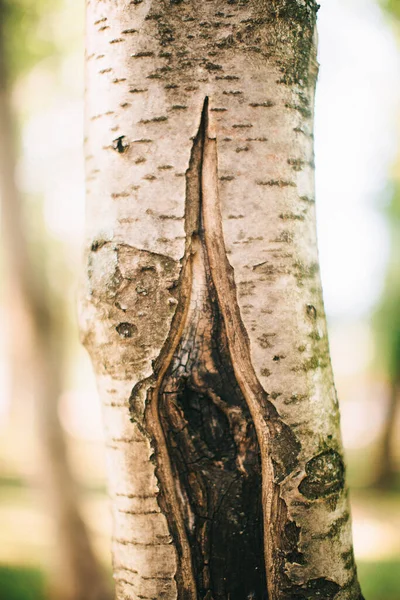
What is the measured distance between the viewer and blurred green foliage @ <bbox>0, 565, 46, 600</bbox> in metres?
5.59

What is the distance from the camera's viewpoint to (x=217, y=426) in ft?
3.64

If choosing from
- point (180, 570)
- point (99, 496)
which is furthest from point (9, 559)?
point (180, 570)

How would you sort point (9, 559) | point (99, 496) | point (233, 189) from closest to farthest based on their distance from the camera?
point (233, 189) < point (9, 559) < point (99, 496)

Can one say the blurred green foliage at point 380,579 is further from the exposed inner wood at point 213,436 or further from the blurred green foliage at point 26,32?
the blurred green foliage at point 26,32

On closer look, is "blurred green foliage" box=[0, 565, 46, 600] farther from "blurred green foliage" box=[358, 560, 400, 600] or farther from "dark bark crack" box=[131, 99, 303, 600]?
"dark bark crack" box=[131, 99, 303, 600]

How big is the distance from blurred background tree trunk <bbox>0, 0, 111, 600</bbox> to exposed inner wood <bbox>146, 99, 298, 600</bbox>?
A: 158 inches

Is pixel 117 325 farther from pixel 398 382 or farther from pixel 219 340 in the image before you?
pixel 398 382

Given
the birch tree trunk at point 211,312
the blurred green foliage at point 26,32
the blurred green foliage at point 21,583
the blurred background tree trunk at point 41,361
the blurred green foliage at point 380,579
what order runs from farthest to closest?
the blurred green foliage at point 21,583 → the blurred green foliage at point 380,579 → the blurred green foliage at point 26,32 → the blurred background tree trunk at point 41,361 → the birch tree trunk at point 211,312

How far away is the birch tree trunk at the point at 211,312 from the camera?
1.05m

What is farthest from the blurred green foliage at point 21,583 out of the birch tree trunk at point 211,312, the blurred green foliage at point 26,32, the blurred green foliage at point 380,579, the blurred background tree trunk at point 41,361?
the birch tree trunk at point 211,312

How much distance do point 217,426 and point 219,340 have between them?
0.19 m

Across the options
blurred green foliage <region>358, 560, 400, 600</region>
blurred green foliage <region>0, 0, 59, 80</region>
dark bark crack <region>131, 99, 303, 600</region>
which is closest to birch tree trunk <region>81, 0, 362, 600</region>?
dark bark crack <region>131, 99, 303, 600</region>

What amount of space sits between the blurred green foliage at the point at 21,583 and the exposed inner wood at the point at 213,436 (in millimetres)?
5407

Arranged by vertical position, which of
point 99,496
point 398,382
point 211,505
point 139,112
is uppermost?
point 398,382
